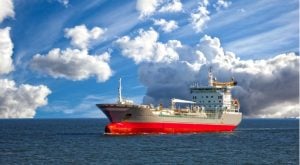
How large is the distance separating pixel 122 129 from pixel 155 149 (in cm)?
1980

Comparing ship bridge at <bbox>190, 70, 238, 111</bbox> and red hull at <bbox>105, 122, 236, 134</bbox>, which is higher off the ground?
ship bridge at <bbox>190, 70, 238, 111</bbox>

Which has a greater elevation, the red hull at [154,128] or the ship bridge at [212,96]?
the ship bridge at [212,96]

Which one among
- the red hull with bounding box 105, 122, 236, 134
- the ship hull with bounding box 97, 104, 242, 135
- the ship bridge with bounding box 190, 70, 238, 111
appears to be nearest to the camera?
the ship hull with bounding box 97, 104, 242, 135

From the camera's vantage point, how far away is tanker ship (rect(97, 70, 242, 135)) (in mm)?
73000

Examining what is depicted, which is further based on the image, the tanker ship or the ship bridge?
the ship bridge

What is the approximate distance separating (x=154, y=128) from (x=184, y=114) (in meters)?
8.60

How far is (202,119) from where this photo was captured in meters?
85.4

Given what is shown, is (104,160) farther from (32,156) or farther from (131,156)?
(32,156)

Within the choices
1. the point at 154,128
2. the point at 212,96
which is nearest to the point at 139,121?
the point at 154,128

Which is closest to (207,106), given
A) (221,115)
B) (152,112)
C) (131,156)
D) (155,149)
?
(221,115)

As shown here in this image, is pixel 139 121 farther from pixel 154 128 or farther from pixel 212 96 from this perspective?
pixel 212 96

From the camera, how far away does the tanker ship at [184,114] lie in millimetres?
73000

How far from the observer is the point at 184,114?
82312mm

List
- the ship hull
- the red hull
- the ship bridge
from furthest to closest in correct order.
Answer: the ship bridge → the red hull → the ship hull
